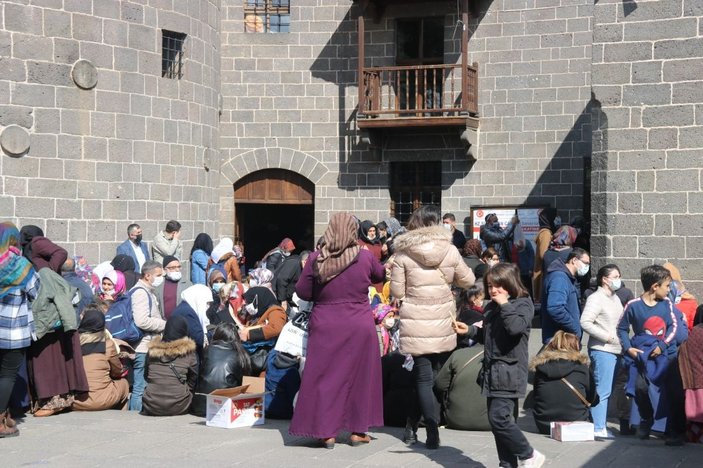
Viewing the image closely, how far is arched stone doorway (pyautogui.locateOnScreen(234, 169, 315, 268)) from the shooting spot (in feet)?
64.3

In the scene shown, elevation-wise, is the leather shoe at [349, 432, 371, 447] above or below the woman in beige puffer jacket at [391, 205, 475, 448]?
below

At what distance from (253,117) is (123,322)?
9185mm

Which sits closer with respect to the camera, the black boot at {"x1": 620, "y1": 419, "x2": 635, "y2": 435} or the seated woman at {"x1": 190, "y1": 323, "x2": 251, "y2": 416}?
the black boot at {"x1": 620, "y1": 419, "x2": 635, "y2": 435}

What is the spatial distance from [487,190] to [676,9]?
7298mm

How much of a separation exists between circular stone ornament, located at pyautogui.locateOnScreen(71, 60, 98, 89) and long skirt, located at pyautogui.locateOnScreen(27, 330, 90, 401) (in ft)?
23.7

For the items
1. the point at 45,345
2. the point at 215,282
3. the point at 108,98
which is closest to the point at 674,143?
the point at 215,282

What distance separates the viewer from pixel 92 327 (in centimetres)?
1030

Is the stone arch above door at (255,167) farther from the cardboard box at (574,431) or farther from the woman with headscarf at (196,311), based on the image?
the cardboard box at (574,431)

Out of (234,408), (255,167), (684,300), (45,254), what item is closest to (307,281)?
(234,408)

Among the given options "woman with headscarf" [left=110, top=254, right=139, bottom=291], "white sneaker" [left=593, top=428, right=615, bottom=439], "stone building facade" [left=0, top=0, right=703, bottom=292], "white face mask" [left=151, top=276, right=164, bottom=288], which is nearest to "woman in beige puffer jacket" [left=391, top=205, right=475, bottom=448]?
"white sneaker" [left=593, top=428, right=615, bottom=439]

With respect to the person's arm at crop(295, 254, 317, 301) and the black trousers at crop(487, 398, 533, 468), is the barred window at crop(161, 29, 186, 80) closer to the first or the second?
the person's arm at crop(295, 254, 317, 301)

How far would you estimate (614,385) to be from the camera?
32.1 feet

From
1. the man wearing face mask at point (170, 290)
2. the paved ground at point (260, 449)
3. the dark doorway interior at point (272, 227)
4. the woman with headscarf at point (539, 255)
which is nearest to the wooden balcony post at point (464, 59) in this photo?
the woman with headscarf at point (539, 255)

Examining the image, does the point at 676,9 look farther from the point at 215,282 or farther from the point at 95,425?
the point at 95,425
